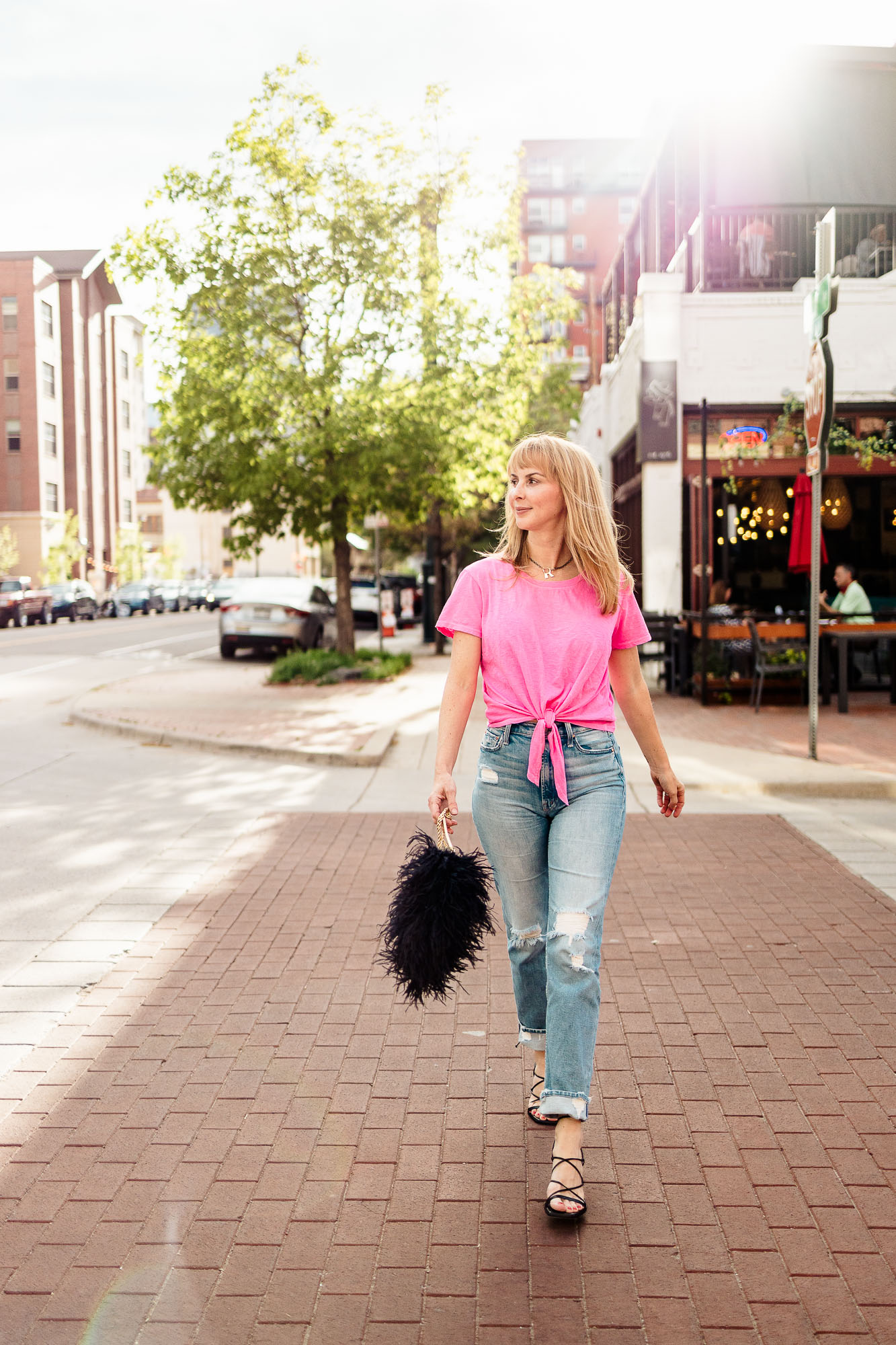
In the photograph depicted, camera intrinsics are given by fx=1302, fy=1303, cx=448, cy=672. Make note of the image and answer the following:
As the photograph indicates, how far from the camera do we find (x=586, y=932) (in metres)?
3.37

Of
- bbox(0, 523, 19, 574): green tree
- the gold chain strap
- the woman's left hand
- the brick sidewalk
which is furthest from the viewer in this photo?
bbox(0, 523, 19, 574): green tree

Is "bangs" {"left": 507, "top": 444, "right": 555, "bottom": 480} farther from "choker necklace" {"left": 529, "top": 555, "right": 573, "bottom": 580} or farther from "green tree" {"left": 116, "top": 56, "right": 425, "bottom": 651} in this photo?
"green tree" {"left": 116, "top": 56, "right": 425, "bottom": 651}

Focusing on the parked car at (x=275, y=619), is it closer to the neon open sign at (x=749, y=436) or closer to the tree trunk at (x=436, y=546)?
the tree trunk at (x=436, y=546)

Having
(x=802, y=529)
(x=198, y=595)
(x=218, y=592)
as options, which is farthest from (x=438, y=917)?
(x=198, y=595)

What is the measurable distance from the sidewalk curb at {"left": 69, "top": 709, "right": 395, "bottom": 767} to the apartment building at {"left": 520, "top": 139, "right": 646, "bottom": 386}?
273ft

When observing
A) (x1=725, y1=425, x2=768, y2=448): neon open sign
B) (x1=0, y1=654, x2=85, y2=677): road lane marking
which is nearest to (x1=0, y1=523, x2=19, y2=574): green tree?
(x1=0, y1=654, x2=85, y2=677): road lane marking

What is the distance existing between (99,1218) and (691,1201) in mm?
1484

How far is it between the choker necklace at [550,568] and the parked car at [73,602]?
4856cm

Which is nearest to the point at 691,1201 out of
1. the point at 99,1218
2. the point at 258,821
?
the point at 99,1218

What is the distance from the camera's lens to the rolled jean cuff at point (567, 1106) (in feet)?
10.9

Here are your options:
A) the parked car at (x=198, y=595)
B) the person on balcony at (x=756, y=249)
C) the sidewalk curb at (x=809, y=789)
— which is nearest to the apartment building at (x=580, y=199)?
the parked car at (x=198, y=595)

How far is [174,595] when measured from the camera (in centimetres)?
6331

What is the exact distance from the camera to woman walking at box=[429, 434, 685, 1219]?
133 inches

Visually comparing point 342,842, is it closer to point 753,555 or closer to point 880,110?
point 753,555
